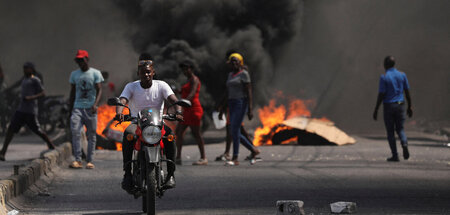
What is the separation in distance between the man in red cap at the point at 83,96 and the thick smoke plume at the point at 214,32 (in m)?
11.8

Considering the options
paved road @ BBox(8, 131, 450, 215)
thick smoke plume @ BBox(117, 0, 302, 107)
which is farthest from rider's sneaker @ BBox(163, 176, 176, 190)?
thick smoke plume @ BBox(117, 0, 302, 107)

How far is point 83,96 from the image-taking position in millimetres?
11633

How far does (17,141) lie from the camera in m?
19.9

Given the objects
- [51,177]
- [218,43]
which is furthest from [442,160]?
[218,43]

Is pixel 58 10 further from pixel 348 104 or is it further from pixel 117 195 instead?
pixel 117 195

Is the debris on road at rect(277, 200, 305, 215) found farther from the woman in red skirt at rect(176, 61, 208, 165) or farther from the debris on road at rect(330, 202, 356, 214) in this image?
the woman in red skirt at rect(176, 61, 208, 165)

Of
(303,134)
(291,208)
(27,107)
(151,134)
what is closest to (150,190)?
(151,134)

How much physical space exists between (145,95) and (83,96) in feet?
15.1

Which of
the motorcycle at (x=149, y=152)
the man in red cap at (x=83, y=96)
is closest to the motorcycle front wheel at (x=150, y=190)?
the motorcycle at (x=149, y=152)

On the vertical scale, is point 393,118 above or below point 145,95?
below

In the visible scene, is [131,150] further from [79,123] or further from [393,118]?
[393,118]

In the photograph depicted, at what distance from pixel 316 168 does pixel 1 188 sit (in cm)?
563

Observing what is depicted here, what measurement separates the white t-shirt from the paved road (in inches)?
38.3

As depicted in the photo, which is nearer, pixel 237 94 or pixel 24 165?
pixel 24 165
